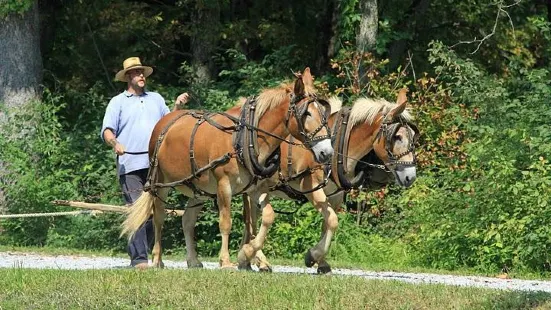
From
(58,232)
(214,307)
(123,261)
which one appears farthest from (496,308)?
(58,232)

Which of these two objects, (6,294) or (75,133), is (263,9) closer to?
(75,133)

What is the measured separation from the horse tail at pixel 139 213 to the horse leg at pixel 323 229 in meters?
1.78

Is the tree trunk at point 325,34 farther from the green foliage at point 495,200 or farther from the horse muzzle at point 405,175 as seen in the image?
the horse muzzle at point 405,175

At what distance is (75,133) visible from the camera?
21.9m

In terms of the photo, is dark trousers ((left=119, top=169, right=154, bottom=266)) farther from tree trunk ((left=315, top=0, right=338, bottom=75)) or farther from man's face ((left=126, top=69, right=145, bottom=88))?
tree trunk ((left=315, top=0, right=338, bottom=75))

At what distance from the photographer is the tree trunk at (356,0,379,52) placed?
71.9 ft

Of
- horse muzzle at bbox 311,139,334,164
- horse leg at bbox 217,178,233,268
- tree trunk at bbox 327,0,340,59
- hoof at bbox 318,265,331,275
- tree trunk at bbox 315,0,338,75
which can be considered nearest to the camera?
horse muzzle at bbox 311,139,334,164

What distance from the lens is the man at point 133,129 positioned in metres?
14.2

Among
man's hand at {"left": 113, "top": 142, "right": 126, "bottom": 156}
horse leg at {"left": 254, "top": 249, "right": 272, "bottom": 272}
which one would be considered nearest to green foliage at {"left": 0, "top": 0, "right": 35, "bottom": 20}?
man's hand at {"left": 113, "top": 142, "right": 126, "bottom": 156}

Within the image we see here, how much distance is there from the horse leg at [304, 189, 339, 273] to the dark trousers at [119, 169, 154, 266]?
1898 millimetres

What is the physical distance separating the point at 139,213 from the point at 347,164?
2.35m

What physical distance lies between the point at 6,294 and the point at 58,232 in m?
9.32

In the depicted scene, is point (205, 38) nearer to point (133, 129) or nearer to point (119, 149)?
point (133, 129)

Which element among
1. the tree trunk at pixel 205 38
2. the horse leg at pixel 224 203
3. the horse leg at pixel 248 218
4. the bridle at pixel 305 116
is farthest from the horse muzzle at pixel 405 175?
the tree trunk at pixel 205 38
